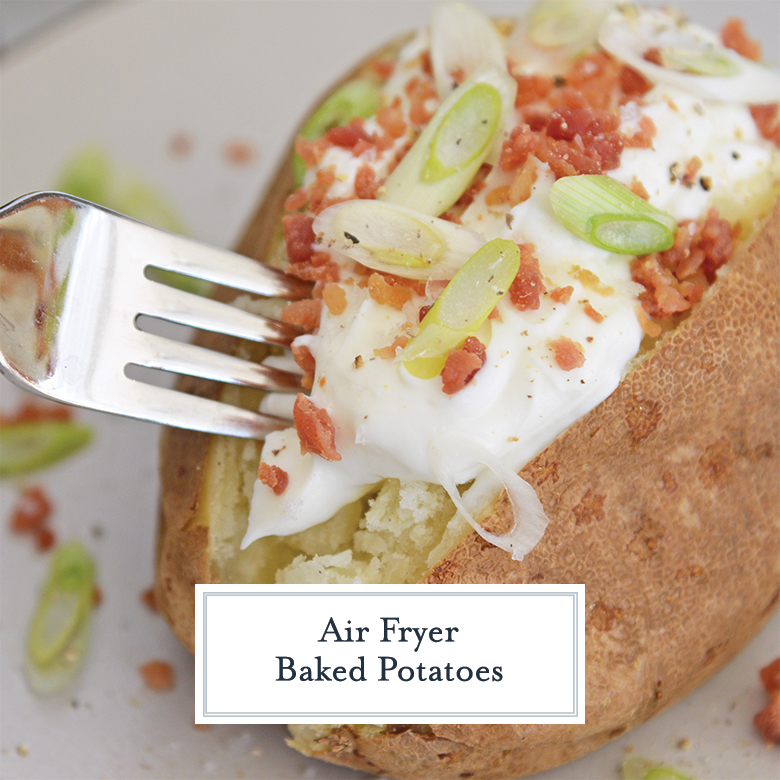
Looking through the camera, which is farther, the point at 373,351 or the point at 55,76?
the point at 55,76

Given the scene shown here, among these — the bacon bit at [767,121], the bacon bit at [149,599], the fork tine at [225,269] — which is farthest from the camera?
the bacon bit at [149,599]

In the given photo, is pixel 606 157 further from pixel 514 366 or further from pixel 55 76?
pixel 55 76

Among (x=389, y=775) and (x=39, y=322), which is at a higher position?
(x=39, y=322)

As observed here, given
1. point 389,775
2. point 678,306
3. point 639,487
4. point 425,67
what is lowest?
point 389,775

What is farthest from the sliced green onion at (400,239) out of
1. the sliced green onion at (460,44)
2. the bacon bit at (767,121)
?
the bacon bit at (767,121)

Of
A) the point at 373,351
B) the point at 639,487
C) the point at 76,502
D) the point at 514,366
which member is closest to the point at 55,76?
the point at 76,502

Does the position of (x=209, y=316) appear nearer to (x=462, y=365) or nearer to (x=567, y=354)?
(x=462, y=365)

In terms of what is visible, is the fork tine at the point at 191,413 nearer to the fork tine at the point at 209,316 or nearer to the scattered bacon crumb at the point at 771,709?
the fork tine at the point at 209,316
